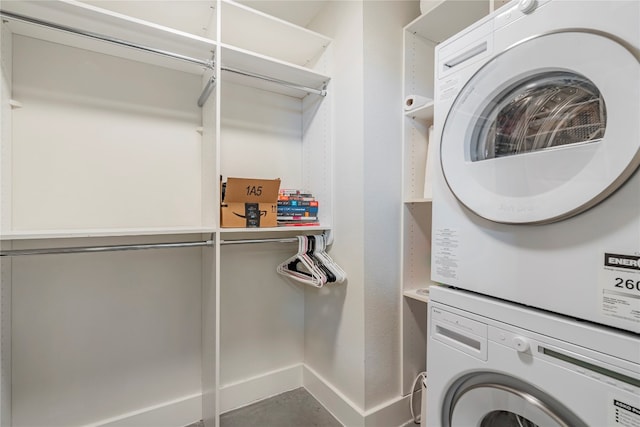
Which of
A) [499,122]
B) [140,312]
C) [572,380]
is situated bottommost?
[140,312]

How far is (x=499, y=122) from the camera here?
3.20ft

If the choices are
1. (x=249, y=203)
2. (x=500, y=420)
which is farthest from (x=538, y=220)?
(x=249, y=203)

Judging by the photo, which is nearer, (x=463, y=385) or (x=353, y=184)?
(x=463, y=385)

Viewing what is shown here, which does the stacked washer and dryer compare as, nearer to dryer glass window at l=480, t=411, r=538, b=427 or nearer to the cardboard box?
dryer glass window at l=480, t=411, r=538, b=427

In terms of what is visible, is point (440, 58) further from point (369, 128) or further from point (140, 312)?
point (140, 312)

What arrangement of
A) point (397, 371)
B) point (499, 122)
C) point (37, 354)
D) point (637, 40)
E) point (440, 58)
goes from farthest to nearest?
point (397, 371)
point (37, 354)
point (440, 58)
point (499, 122)
point (637, 40)

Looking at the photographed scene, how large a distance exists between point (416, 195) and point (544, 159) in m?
0.89

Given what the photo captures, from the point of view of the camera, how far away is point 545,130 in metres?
0.89

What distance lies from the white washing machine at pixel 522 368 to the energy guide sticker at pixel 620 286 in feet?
0.18

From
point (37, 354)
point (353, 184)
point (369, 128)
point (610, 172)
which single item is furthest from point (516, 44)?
point (37, 354)

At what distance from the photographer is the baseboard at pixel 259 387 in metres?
1.81

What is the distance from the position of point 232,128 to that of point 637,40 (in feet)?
5.75

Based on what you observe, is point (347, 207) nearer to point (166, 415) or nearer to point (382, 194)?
point (382, 194)

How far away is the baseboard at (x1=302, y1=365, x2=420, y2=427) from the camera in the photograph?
5.12 feet
